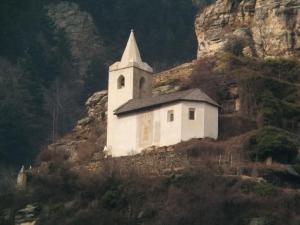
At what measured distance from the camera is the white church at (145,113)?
7825cm

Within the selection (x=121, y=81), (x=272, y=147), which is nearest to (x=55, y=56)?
(x=121, y=81)

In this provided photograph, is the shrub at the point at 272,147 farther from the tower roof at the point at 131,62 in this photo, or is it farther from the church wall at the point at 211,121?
the tower roof at the point at 131,62

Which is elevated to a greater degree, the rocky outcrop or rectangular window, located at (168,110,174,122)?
the rocky outcrop

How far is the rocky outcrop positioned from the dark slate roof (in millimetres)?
37550

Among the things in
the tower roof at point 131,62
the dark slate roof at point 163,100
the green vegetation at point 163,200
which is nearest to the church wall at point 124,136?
the dark slate roof at point 163,100

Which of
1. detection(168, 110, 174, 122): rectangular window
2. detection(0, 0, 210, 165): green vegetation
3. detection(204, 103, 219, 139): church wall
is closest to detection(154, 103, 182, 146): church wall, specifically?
detection(168, 110, 174, 122): rectangular window

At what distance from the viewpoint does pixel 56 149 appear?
8650cm

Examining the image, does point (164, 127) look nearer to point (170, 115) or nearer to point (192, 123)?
point (170, 115)

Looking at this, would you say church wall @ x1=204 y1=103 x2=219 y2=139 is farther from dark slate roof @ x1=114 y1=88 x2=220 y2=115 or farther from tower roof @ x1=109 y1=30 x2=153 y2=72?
tower roof @ x1=109 y1=30 x2=153 y2=72

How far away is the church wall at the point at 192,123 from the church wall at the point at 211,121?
24cm

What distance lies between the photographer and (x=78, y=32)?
396ft

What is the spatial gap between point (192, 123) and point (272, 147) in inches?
186

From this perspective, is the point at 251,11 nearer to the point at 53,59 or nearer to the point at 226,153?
the point at 226,153

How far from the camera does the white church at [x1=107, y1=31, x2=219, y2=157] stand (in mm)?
78250
